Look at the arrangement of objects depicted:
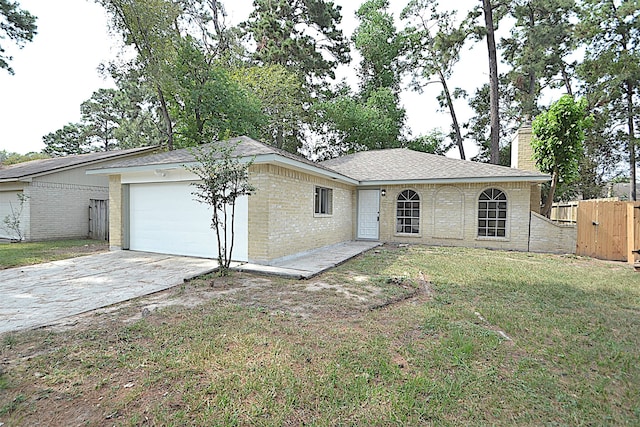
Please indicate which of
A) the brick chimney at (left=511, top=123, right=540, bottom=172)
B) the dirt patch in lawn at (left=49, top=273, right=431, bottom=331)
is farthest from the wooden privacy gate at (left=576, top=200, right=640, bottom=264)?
the dirt patch in lawn at (left=49, top=273, right=431, bottom=331)

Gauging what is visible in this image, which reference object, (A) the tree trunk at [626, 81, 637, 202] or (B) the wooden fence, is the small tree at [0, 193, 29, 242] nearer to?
(B) the wooden fence

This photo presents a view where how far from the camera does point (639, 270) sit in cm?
766

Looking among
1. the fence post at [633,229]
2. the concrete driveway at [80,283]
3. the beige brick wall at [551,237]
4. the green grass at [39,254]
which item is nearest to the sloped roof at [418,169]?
the beige brick wall at [551,237]

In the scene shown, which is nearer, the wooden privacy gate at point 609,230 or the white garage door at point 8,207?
the wooden privacy gate at point 609,230

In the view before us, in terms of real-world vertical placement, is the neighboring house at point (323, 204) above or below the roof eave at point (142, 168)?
below

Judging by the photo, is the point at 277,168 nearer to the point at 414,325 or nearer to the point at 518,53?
the point at 414,325

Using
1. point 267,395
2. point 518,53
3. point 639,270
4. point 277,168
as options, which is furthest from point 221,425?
point 518,53

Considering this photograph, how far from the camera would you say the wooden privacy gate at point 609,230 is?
884cm

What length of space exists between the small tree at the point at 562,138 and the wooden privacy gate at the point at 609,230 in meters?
1.93

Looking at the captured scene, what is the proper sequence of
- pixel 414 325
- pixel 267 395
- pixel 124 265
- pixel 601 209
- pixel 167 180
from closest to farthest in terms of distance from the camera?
1. pixel 267 395
2. pixel 414 325
3. pixel 124 265
4. pixel 167 180
5. pixel 601 209

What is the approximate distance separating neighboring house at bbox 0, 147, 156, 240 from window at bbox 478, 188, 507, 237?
1614 cm

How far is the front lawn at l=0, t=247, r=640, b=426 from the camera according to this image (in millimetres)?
2328

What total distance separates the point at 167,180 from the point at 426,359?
796 cm

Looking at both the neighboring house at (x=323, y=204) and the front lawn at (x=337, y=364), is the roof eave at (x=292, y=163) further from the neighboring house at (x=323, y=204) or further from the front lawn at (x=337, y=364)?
the front lawn at (x=337, y=364)
